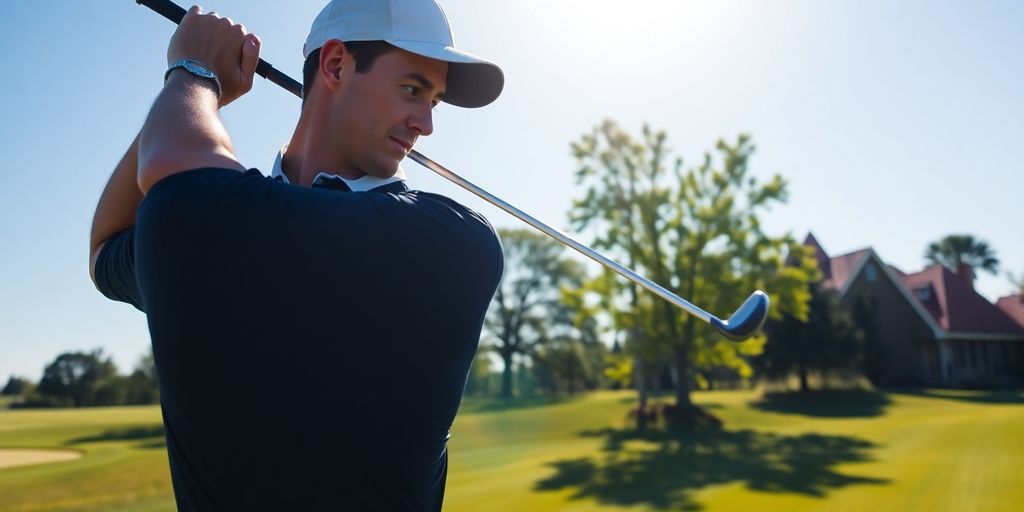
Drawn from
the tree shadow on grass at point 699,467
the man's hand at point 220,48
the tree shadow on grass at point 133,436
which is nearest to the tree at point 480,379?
the tree shadow on grass at point 133,436

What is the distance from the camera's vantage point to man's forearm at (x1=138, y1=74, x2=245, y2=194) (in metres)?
1.04

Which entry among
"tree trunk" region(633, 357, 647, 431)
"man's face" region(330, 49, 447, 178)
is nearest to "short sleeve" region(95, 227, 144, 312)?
"man's face" region(330, 49, 447, 178)

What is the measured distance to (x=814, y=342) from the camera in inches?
1351

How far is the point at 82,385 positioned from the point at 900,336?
1736 inches

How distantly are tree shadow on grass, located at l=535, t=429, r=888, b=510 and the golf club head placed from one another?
8868 millimetres

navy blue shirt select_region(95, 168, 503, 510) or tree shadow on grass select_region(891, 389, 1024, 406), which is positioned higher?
navy blue shirt select_region(95, 168, 503, 510)

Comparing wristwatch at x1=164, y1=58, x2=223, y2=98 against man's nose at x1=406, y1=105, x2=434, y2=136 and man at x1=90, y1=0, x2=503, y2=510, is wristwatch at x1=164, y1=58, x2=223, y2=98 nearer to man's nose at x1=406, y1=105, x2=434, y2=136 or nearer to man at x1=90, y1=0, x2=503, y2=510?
man at x1=90, y1=0, x2=503, y2=510

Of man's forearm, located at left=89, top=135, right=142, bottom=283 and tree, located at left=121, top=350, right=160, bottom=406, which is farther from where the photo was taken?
tree, located at left=121, top=350, right=160, bottom=406

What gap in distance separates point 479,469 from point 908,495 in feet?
26.5

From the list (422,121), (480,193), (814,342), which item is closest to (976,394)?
(814,342)

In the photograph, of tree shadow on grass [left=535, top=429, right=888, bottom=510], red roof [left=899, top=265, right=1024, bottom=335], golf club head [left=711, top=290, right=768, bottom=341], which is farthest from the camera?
red roof [left=899, top=265, right=1024, bottom=335]

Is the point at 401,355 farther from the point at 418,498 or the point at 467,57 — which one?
the point at 467,57

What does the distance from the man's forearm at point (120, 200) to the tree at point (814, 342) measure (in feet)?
116

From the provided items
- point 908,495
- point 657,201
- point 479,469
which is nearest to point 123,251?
point 908,495
